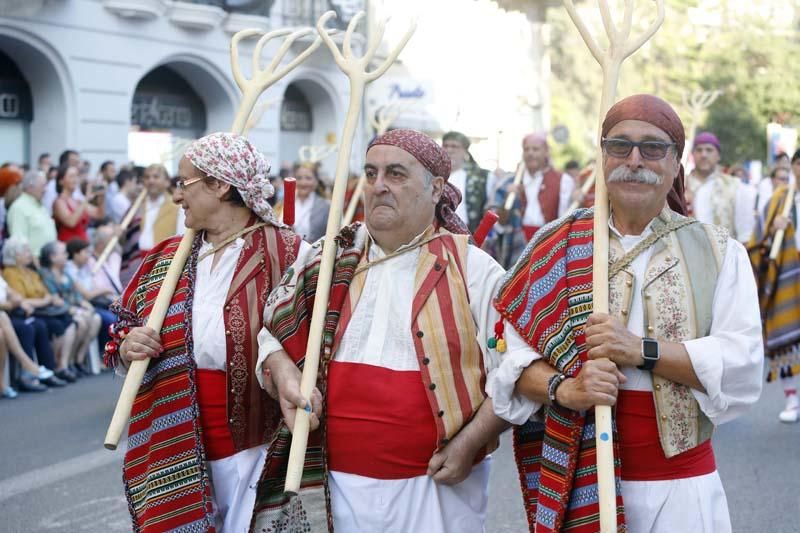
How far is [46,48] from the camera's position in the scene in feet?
60.0

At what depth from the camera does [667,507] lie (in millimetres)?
3234

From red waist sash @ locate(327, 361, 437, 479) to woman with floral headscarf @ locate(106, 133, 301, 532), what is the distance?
0.65 meters

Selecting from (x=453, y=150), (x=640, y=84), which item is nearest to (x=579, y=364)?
(x=453, y=150)

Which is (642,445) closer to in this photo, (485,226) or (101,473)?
(485,226)

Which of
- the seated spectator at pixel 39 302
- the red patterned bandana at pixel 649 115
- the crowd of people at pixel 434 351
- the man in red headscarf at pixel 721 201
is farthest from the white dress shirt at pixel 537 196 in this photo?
the red patterned bandana at pixel 649 115

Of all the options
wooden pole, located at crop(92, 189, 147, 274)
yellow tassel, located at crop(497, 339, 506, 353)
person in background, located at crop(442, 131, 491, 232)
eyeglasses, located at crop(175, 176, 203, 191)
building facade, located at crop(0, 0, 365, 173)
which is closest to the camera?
yellow tassel, located at crop(497, 339, 506, 353)

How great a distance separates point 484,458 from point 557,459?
1.73ft

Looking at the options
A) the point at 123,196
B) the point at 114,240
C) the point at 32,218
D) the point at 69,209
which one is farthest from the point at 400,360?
the point at 123,196

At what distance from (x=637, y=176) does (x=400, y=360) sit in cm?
95

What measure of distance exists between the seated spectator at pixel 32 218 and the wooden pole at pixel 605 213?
30.2 feet

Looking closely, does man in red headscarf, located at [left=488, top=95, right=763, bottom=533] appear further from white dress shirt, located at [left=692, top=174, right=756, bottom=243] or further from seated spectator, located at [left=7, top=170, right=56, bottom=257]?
seated spectator, located at [left=7, top=170, right=56, bottom=257]

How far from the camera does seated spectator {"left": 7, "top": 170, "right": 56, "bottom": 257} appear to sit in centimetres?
1177

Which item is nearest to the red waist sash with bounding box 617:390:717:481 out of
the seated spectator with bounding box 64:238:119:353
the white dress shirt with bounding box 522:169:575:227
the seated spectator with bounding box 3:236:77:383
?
the seated spectator with bounding box 3:236:77:383

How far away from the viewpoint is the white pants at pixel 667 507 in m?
3.23
